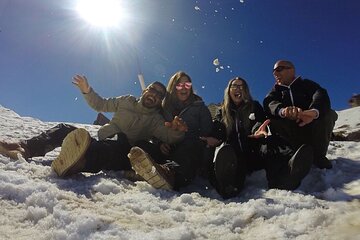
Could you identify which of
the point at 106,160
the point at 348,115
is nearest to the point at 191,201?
the point at 106,160

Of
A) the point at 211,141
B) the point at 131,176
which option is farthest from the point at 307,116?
the point at 131,176

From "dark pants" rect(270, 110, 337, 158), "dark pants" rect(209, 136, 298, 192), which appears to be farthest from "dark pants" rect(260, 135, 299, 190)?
"dark pants" rect(270, 110, 337, 158)

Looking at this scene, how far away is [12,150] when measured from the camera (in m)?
5.05

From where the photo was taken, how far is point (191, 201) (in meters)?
3.63

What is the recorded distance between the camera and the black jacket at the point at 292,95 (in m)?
4.54

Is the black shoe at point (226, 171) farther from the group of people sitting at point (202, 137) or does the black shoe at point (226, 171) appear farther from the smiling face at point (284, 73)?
the smiling face at point (284, 73)

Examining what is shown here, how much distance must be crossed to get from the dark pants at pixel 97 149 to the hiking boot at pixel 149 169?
0.91m

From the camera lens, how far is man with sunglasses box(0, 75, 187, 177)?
4.79m

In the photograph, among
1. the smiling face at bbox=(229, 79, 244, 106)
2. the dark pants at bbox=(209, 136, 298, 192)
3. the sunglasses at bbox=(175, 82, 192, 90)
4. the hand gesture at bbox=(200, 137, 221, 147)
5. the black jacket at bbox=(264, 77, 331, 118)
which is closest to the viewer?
the dark pants at bbox=(209, 136, 298, 192)

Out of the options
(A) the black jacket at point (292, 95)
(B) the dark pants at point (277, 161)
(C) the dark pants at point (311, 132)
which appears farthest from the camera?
(A) the black jacket at point (292, 95)

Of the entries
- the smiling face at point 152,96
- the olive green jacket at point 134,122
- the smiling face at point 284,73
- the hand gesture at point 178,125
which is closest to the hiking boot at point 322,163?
the smiling face at point 284,73

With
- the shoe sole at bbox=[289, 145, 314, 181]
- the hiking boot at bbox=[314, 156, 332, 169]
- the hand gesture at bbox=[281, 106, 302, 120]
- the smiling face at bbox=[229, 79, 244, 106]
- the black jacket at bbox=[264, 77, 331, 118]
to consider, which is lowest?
the hiking boot at bbox=[314, 156, 332, 169]

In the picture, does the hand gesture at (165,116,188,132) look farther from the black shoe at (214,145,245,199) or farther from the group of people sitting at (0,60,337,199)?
the black shoe at (214,145,245,199)

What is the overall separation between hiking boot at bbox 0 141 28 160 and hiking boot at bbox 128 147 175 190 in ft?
5.94
